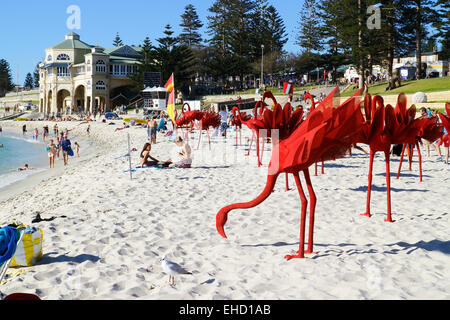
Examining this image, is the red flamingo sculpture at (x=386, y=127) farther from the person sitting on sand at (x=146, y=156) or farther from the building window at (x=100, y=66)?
the building window at (x=100, y=66)

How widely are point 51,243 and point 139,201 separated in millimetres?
2292

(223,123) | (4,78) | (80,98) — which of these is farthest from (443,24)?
(4,78)

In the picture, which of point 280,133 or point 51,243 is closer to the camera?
point 51,243

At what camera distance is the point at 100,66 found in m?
57.4

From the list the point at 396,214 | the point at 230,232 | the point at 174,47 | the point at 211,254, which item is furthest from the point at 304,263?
the point at 174,47

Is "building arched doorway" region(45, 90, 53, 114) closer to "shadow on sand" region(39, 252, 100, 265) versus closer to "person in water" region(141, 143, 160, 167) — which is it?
"person in water" region(141, 143, 160, 167)

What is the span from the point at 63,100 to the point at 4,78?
47.9 metres

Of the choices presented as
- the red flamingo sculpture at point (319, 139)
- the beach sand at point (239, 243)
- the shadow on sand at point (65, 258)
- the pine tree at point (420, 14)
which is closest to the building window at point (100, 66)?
the pine tree at point (420, 14)

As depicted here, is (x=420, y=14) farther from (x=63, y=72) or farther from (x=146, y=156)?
(x=63, y=72)

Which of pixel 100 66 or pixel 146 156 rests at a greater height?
pixel 100 66

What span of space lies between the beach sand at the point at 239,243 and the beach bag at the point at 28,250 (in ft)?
0.41

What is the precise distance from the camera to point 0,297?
358 centimetres
